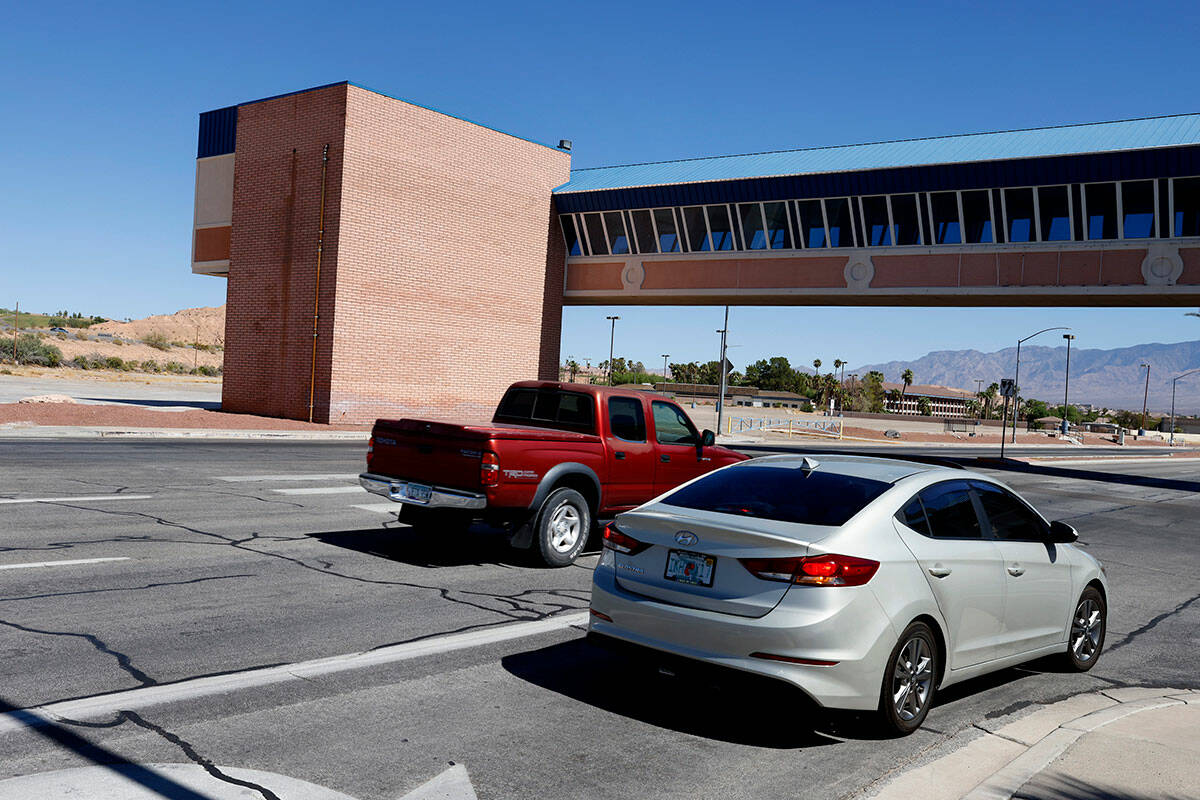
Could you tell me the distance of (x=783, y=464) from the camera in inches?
257

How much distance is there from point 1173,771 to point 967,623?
4.24 feet

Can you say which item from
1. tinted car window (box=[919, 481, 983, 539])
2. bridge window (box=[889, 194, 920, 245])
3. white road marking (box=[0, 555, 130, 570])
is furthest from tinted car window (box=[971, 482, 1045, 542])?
bridge window (box=[889, 194, 920, 245])

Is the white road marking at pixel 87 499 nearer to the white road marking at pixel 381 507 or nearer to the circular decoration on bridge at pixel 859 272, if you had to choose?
the white road marking at pixel 381 507

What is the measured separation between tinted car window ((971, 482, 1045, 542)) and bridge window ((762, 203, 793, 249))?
29513 mm

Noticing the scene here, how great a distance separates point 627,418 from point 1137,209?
25138mm

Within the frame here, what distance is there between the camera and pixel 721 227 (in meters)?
36.8

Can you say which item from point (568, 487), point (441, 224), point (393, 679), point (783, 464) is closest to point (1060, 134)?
point (441, 224)

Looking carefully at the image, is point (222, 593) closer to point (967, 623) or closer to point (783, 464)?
point (783, 464)

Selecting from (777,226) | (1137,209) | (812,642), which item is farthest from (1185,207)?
(812,642)

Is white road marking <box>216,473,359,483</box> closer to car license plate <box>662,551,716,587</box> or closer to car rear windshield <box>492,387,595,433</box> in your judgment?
car rear windshield <box>492,387,595,433</box>

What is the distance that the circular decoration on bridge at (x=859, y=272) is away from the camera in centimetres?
3381

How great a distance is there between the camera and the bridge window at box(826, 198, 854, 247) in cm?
3409

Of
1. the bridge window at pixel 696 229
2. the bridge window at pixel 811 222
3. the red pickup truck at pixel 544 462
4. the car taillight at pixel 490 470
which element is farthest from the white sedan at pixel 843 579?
the bridge window at pixel 696 229

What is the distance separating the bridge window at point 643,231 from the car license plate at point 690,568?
109 feet
